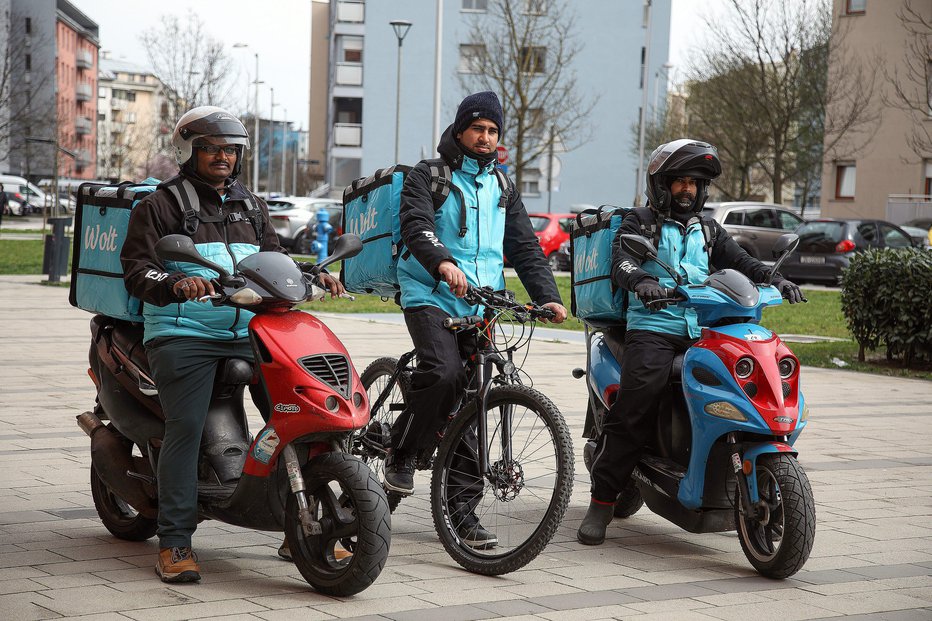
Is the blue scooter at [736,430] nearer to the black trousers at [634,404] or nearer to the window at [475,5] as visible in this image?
the black trousers at [634,404]

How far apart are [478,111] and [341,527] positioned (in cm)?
191

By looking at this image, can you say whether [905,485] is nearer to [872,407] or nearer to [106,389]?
[872,407]

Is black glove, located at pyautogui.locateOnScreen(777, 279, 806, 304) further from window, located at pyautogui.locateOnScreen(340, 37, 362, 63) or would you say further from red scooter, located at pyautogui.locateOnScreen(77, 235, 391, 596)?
window, located at pyautogui.locateOnScreen(340, 37, 362, 63)

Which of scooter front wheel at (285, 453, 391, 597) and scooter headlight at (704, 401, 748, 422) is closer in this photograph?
scooter front wheel at (285, 453, 391, 597)

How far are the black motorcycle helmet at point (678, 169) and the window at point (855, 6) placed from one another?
38876 mm

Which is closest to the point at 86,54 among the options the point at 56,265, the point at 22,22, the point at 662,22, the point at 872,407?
the point at 22,22

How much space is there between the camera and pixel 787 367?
17.7 feet

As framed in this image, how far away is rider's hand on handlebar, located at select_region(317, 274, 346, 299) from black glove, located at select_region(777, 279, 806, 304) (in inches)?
76.4

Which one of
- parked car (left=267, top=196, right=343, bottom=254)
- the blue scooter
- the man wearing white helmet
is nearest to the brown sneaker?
the man wearing white helmet

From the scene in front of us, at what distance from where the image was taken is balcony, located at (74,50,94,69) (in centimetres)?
10962

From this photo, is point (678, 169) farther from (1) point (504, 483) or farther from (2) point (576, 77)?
(2) point (576, 77)

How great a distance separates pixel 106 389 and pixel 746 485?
267cm

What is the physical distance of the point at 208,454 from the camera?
513 cm

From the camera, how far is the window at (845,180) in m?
43.3
